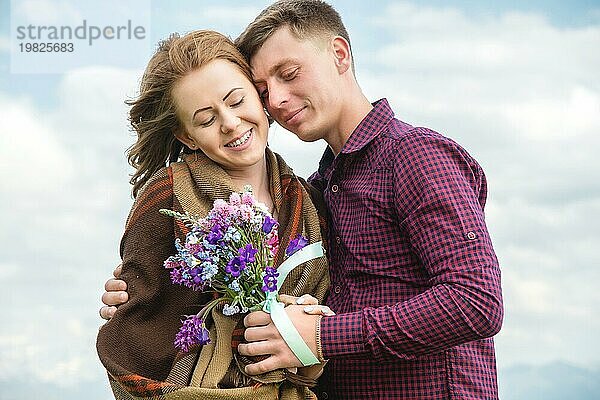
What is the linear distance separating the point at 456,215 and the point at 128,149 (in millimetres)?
1199

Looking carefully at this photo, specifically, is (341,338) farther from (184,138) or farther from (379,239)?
(184,138)

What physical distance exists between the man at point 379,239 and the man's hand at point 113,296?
45 centimetres

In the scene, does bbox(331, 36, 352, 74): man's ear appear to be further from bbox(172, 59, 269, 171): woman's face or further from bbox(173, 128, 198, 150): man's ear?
bbox(173, 128, 198, 150): man's ear

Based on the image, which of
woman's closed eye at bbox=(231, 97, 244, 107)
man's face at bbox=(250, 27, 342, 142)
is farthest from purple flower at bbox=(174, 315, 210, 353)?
man's face at bbox=(250, 27, 342, 142)

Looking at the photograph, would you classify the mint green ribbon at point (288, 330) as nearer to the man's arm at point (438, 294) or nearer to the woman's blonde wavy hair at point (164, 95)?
the man's arm at point (438, 294)

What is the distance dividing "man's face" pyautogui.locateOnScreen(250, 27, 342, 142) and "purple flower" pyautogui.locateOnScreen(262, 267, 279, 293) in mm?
693

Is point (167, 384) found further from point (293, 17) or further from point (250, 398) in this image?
point (293, 17)

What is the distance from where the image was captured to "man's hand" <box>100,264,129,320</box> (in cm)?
284

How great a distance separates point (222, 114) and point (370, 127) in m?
0.48

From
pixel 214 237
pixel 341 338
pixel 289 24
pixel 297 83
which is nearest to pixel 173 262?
pixel 214 237

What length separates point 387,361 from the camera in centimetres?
273

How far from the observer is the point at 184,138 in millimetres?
3039

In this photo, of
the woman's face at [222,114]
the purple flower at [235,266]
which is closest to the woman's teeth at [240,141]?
the woman's face at [222,114]

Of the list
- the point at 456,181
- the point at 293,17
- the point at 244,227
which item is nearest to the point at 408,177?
the point at 456,181
